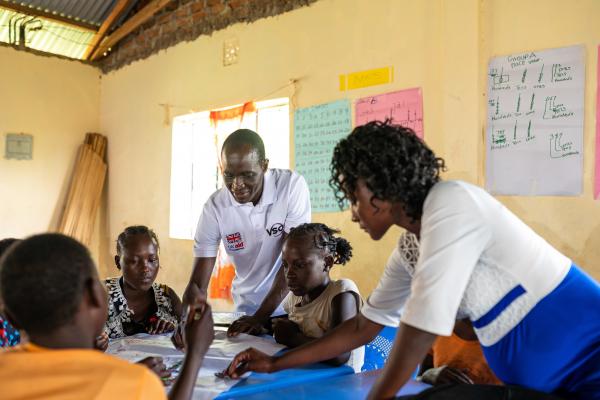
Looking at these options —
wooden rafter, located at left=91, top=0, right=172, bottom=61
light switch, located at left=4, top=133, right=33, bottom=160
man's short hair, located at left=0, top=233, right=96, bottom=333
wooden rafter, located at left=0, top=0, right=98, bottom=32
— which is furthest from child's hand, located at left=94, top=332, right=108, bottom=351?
wooden rafter, located at left=0, top=0, right=98, bottom=32

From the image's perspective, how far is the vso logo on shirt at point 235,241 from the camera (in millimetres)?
2664

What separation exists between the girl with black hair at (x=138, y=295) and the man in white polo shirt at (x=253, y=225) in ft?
0.51

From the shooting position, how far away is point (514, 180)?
9.80 feet

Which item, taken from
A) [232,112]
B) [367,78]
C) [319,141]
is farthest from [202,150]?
[367,78]

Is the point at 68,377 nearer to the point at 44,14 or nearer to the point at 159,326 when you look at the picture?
the point at 159,326

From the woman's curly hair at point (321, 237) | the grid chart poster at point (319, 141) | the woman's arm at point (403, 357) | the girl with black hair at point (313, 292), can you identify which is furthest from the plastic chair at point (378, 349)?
the grid chart poster at point (319, 141)

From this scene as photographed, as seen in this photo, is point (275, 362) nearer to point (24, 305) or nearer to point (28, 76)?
point (24, 305)

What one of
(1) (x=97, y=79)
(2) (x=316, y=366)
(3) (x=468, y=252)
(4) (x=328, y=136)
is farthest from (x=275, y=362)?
(1) (x=97, y=79)

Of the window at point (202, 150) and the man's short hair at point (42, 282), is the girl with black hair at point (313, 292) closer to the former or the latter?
the man's short hair at point (42, 282)

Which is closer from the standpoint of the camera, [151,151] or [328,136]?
[328,136]

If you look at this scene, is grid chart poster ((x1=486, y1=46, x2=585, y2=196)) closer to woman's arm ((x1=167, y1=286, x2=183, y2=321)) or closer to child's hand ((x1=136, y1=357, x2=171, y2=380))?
woman's arm ((x1=167, y1=286, x2=183, y2=321))

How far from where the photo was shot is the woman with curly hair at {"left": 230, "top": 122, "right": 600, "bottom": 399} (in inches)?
45.5

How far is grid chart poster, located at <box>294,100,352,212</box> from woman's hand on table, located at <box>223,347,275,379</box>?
7.44 ft

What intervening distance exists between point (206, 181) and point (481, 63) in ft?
9.47
